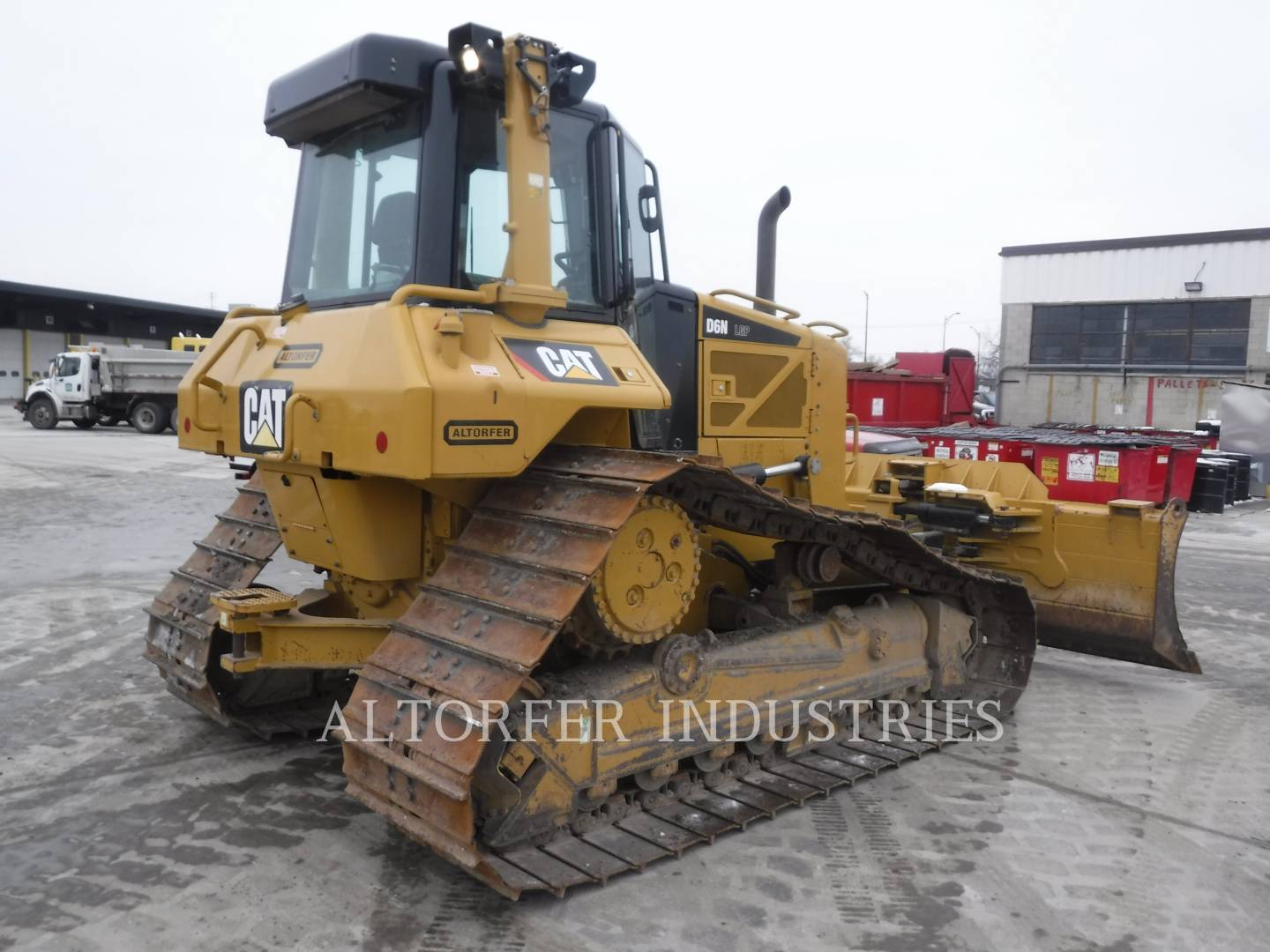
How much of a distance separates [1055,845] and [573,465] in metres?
2.50

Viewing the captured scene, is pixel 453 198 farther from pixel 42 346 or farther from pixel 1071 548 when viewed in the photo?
pixel 42 346

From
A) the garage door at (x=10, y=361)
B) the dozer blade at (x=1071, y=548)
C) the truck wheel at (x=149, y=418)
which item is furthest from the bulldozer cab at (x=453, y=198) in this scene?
the garage door at (x=10, y=361)

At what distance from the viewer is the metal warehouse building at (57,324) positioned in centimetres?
4109

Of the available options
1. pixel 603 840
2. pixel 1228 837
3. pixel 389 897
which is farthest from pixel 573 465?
pixel 1228 837

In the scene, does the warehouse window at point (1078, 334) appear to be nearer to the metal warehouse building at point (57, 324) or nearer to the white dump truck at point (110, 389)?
the white dump truck at point (110, 389)

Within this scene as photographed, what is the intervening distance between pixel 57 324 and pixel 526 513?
47609mm

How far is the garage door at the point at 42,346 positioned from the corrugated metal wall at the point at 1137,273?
39.1 metres

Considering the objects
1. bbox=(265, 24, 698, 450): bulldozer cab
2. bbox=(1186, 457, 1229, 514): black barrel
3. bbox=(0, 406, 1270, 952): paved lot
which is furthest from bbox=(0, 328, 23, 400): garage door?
bbox=(265, 24, 698, 450): bulldozer cab

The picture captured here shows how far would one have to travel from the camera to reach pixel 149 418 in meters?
27.1

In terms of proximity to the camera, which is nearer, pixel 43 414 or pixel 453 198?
pixel 453 198

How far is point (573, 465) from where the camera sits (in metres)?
3.97

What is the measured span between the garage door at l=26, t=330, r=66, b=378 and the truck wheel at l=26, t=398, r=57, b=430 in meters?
17.2

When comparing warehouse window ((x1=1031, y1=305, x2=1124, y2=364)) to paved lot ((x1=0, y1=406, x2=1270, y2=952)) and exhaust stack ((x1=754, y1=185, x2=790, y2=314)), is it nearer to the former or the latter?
paved lot ((x1=0, y1=406, x2=1270, y2=952))

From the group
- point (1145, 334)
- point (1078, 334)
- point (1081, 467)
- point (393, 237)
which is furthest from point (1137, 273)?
point (393, 237)
